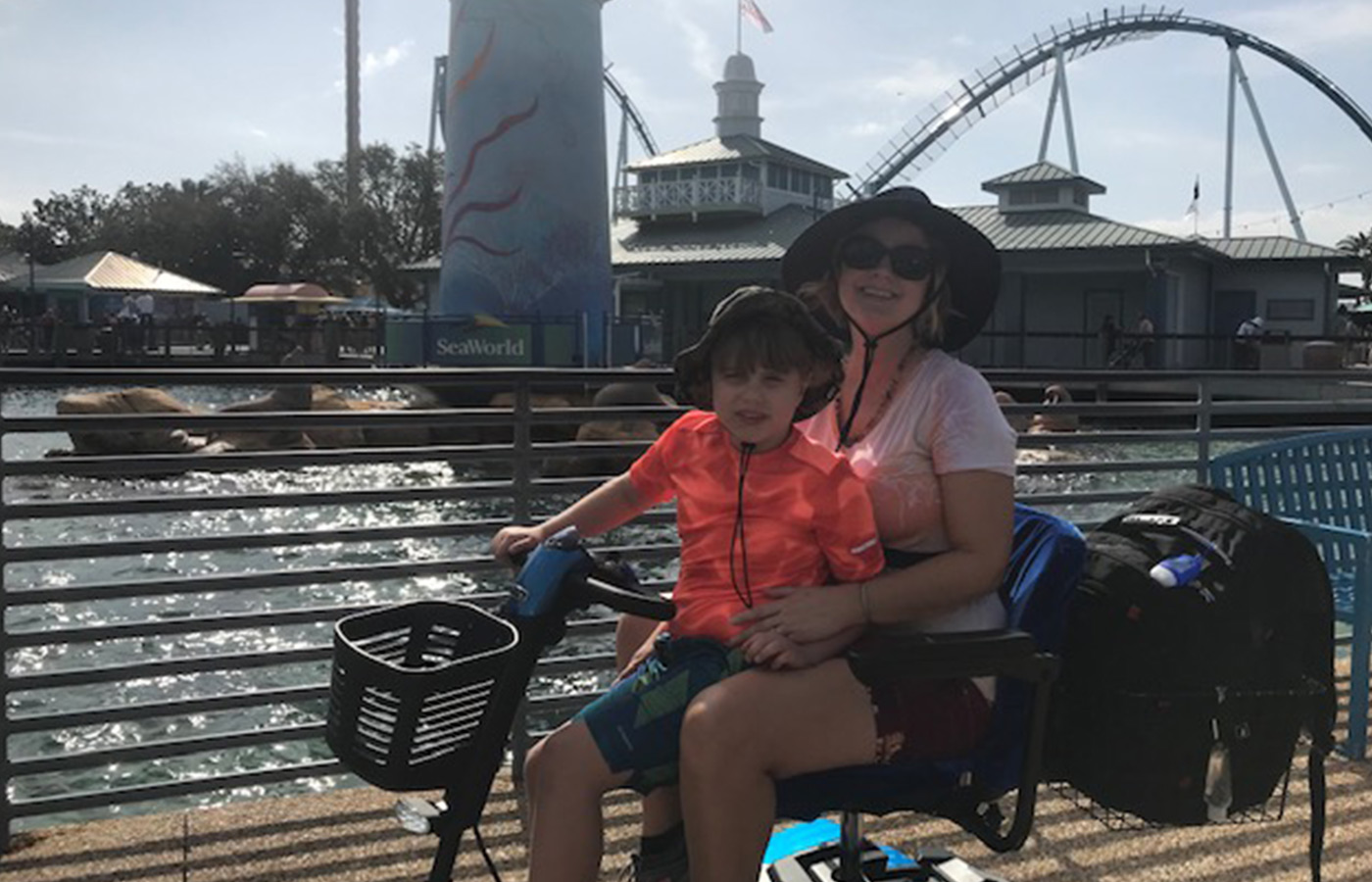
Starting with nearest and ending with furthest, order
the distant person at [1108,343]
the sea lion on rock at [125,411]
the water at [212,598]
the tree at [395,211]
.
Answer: the water at [212,598], the sea lion on rock at [125,411], the distant person at [1108,343], the tree at [395,211]

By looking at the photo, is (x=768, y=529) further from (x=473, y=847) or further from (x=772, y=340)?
(x=473, y=847)

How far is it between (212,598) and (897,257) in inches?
415

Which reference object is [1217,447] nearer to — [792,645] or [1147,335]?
[1147,335]

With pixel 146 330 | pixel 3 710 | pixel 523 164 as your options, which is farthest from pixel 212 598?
pixel 146 330

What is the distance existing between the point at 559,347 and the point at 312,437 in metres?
9.44

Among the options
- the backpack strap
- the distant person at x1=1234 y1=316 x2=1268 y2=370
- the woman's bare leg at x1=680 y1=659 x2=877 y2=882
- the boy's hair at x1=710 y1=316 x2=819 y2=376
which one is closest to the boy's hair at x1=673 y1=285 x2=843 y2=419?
the boy's hair at x1=710 y1=316 x2=819 y2=376

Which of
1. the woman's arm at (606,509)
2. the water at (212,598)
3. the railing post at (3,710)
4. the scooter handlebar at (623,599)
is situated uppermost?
the woman's arm at (606,509)

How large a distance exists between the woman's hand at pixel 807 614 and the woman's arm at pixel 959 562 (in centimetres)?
4

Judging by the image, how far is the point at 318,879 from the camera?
9.98 ft

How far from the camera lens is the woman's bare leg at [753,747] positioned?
1840mm

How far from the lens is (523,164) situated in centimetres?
2830

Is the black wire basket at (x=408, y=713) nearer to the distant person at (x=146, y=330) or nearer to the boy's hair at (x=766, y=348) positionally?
the boy's hair at (x=766, y=348)

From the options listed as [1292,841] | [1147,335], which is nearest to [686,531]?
[1292,841]

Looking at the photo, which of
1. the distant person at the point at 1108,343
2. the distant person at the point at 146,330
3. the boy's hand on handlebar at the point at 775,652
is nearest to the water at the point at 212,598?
the boy's hand on handlebar at the point at 775,652
